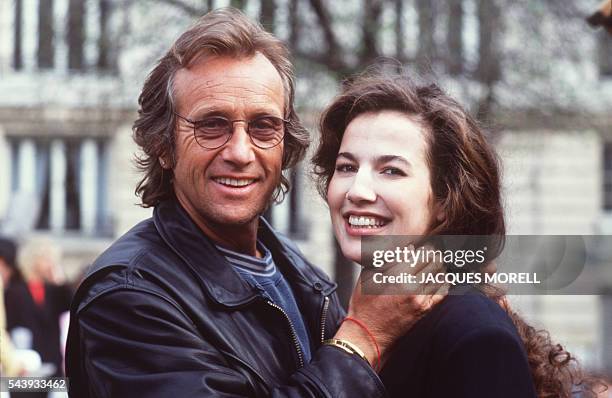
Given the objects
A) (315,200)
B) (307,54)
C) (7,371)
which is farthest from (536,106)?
(315,200)

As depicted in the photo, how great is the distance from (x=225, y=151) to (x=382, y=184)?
485 mm

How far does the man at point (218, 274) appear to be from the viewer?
2.50m

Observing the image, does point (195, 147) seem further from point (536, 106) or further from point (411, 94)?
point (536, 106)

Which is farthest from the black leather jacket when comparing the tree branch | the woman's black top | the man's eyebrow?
the tree branch

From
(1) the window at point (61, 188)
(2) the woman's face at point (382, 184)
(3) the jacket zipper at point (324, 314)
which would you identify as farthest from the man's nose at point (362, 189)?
(1) the window at point (61, 188)

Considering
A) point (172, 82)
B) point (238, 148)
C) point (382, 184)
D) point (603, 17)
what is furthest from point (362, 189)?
point (603, 17)

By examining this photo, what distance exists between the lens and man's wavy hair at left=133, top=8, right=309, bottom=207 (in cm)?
292

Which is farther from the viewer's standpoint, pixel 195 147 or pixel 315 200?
pixel 315 200

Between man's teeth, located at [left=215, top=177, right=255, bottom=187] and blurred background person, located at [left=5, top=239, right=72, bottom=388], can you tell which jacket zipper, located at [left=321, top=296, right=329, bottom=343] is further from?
blurred background person, located at [left=5, top=239, right=72, bottom=388]

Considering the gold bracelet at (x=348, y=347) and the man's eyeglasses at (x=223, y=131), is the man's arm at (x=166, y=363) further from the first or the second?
the man's eyeglasses at (x=223, y=131)

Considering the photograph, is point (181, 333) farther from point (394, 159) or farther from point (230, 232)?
point (394, 159)

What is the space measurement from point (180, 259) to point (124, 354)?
0.35 meters

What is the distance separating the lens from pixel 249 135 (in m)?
2.88

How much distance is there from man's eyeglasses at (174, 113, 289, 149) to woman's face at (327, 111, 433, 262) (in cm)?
27
